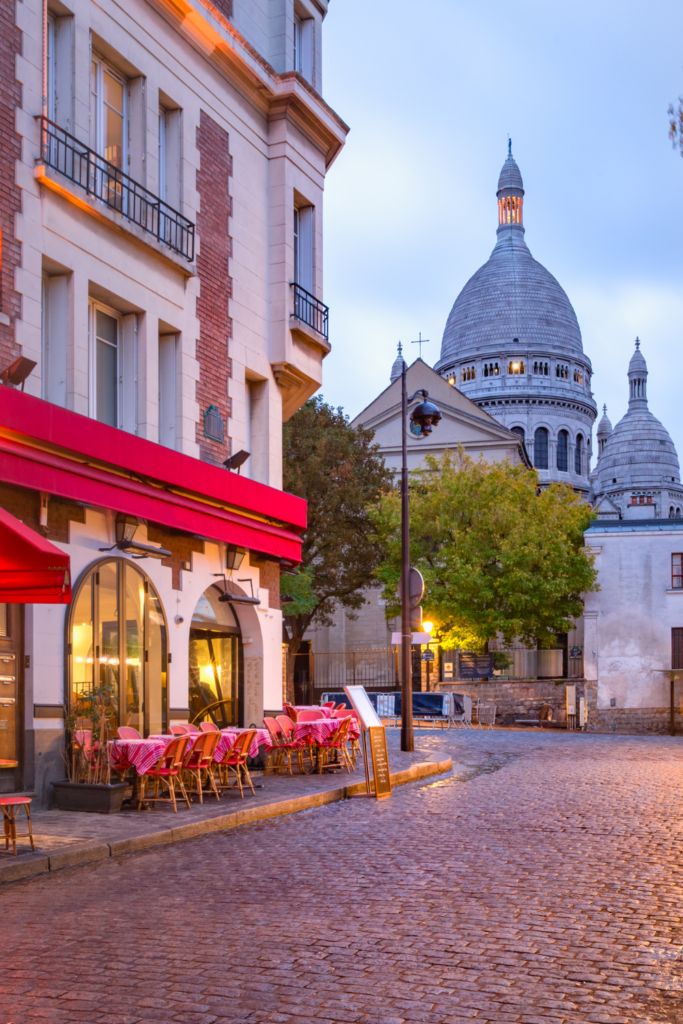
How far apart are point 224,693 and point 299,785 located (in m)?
3.58

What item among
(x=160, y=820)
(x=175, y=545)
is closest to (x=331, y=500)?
(x=175, y=545)

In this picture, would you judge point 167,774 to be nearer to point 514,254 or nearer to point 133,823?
point 133,823

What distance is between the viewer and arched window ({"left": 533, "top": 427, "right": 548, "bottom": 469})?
4119 inches

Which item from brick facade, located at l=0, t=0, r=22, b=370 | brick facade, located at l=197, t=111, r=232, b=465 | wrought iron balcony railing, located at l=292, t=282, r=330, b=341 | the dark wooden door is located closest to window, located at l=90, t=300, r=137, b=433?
brick facade, located at l=197, t=111, r=232, b=465

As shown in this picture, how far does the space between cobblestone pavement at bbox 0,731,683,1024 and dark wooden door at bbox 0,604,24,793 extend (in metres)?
2.65

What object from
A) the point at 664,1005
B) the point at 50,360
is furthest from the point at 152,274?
the point at 664,1005

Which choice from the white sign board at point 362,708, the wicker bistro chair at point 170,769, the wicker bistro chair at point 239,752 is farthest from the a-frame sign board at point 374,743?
the wicker bistro chair at point 170,769

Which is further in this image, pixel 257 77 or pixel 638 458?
pixel 638 458

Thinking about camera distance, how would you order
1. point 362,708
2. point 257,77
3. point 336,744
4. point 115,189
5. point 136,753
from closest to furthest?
point 136,753 < point 362,708 < point 115,189 < point 336,744 < point 257,77

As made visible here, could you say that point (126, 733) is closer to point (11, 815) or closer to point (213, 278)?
point (11, 815)

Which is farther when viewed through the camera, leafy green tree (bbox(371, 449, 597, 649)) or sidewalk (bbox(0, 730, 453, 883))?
leafy green tree (bbox(371, 449, 597, 649))

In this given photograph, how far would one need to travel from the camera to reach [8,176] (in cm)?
1360

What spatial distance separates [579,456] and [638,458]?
2865 centimetres

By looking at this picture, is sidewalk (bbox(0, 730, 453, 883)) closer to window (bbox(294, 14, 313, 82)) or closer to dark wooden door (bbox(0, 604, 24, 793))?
dark wooden door (bbox(0, 604, 24, 793))
